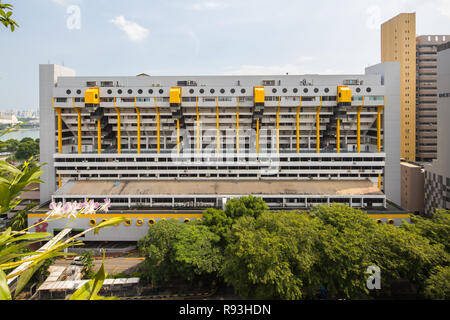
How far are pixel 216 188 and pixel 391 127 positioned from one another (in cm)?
2156

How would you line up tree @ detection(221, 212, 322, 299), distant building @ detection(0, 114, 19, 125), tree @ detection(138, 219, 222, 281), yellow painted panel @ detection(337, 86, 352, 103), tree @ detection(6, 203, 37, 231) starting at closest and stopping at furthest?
distant building @ detection(0, 114, 19, 125) < tree @ detection(221, 212, 322, 299) < tree @ detection(138, 219, 222, 281) < tree @ detection(6, 203, 37, 231) < yellow painted panel @ detection(337, 86, 352, 103)

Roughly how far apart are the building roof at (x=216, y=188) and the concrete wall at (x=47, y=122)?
3.22 meters

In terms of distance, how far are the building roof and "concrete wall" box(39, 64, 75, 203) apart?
10.6ft

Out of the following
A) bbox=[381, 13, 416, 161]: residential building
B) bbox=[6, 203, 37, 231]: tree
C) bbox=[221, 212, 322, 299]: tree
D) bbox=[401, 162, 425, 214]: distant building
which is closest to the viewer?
bbox=[221, 212, 322, 299]: tree

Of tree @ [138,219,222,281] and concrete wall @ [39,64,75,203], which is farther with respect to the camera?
concrete wall @ [39,64,75,203]

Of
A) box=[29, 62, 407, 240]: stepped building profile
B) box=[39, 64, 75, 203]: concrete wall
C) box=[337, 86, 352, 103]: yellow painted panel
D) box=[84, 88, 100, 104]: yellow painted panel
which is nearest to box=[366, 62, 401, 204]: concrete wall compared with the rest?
box=[29, 62, 407, 240]: stepped building profile

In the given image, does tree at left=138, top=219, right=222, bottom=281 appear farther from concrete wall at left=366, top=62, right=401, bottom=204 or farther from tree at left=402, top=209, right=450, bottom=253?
concrete wall at left=366, top=62, right=401, bottom=204

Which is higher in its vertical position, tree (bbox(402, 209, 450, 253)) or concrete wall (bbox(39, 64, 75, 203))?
concrete wall (bbox(39, 64, 75, 203))

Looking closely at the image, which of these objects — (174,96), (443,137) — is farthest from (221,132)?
(443,137)

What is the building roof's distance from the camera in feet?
98.9

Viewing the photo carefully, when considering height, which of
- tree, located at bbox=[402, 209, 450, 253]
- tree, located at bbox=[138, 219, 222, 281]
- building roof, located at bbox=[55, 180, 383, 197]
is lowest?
tree, located at bbox=[138, 219, 222, 281]

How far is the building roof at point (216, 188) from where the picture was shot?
30156 mm

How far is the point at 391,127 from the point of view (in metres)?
32.9
